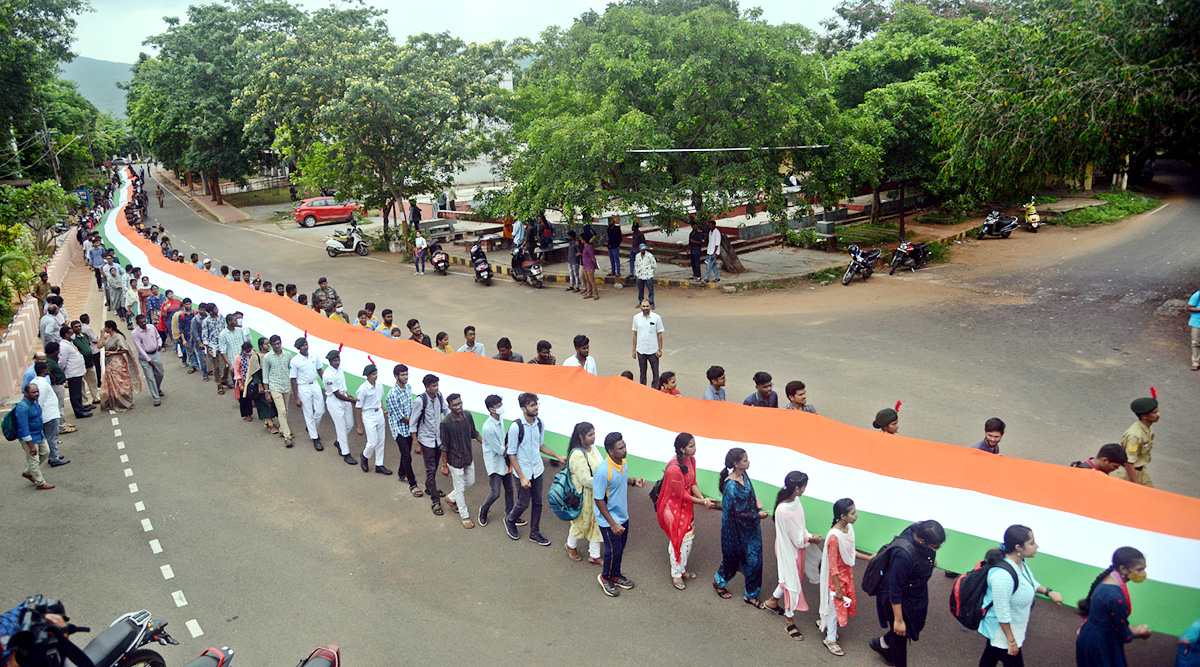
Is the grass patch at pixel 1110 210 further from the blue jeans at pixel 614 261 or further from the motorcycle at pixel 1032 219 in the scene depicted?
the blue jeans at pixel 614 261

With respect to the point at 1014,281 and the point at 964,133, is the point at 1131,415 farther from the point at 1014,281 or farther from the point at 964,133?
the point at 1014,281

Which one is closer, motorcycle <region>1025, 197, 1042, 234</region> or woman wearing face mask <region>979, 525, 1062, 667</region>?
woman wearing face mask <region>979, 525, 1062, 667</region>

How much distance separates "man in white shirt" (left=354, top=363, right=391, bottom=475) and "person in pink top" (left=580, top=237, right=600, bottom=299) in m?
8.77

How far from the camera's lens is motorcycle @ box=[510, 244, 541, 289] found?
1900cm

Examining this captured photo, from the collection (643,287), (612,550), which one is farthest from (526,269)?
(612,550)

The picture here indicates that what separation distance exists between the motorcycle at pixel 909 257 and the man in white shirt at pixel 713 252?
14.7ft

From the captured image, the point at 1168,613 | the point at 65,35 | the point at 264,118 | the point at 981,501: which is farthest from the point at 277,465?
the point at 65,35

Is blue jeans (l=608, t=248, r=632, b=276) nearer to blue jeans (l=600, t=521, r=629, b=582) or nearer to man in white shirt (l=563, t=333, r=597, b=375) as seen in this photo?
man in white shirt (l=563, t=333, r=597, b=375)

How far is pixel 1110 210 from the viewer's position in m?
26.3

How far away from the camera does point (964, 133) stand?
558 inches

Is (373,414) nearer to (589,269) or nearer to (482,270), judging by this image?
(589,269)

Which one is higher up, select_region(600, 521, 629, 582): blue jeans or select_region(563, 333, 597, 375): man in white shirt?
select_region(563, 333, 597, 375): man in white shirt

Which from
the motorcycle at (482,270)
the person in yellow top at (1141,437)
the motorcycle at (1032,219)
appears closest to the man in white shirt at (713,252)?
the motorcycle at (482,270)

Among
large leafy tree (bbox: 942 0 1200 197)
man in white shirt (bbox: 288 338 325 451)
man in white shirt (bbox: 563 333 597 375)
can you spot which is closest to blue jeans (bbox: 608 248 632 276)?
large leafy tree (bbox: 942 0 1200 197)
